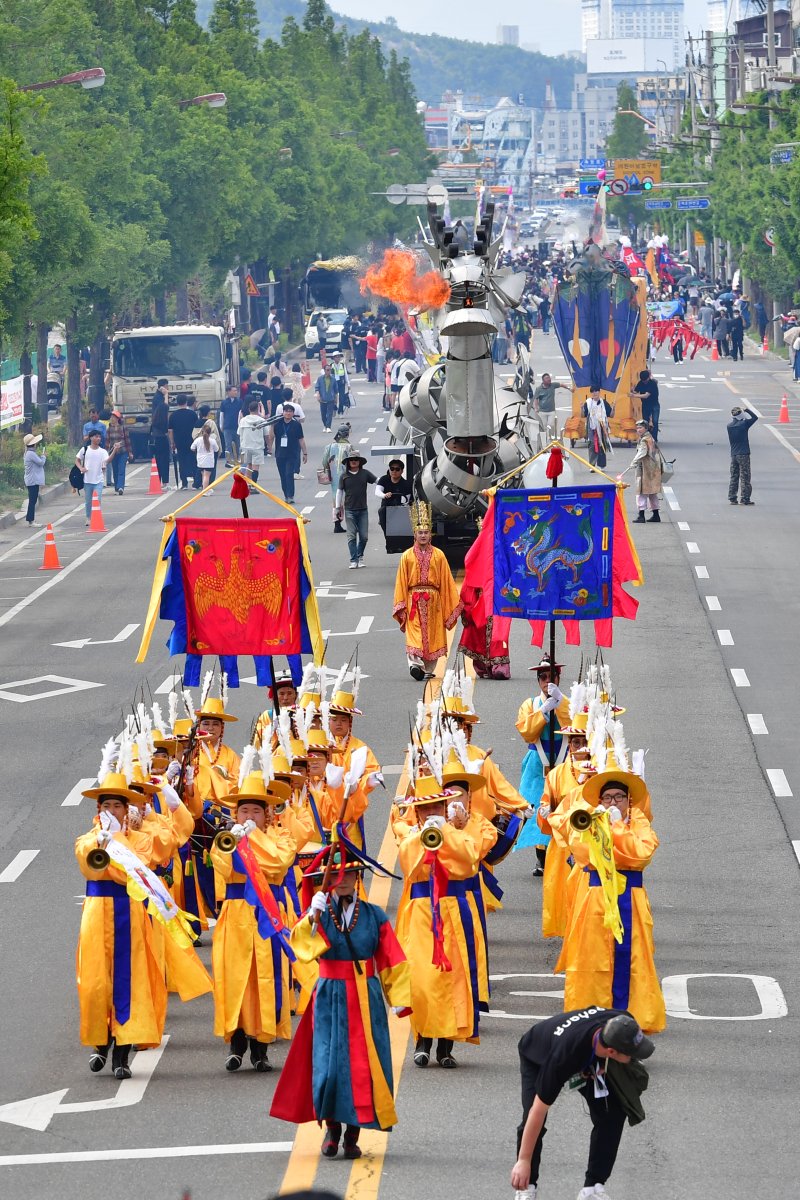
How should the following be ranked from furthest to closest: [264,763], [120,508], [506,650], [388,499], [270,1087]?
[120,508]
[388,499]
[506,650]
[264,763]
[270,1087]

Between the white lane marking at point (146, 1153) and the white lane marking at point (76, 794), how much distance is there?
7.75 m

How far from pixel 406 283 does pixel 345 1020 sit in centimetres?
1688

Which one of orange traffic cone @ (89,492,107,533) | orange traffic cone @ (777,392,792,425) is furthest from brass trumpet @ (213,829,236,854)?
orange traffic cone @ (777,392,792,425)

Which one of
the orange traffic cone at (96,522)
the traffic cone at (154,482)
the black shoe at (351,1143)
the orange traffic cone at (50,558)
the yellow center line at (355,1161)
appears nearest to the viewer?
the yellow center line at (355,1161)

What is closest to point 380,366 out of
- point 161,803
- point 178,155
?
point 178,155

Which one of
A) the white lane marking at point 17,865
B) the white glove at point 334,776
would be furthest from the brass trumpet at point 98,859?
the white lane marking at point 17,865

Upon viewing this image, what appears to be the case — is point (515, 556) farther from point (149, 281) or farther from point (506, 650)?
point (149, 281)

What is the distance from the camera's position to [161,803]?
561 inches

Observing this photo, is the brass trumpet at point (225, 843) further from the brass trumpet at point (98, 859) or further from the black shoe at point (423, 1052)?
the black shoe at point (423, 1052)

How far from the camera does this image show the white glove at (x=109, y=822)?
13117 mm

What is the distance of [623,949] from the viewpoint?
517 inches

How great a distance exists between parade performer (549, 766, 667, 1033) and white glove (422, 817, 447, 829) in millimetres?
738

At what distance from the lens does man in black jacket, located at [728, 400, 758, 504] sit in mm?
36125

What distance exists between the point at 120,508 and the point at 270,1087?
28.0 metres
